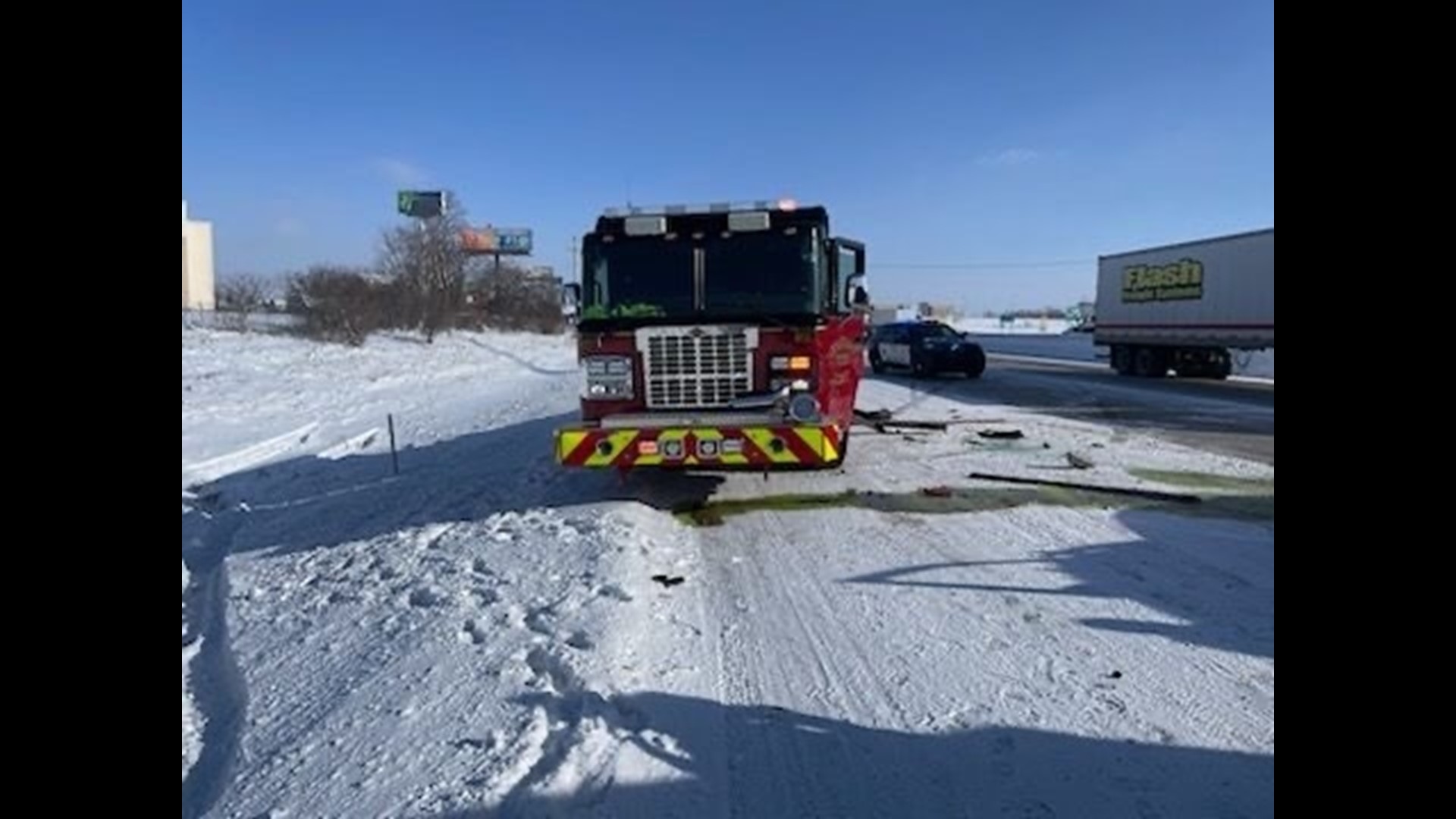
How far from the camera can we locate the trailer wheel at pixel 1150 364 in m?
30.0

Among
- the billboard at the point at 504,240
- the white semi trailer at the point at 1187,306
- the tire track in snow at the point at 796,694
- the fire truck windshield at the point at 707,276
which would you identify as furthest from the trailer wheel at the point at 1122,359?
the billboard at the point at 504,240

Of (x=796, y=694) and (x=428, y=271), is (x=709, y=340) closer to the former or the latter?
(x=796, y=694)

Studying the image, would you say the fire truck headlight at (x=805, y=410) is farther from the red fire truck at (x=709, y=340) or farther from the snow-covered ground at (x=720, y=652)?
the snow-covered ground at (x=720, y=652)

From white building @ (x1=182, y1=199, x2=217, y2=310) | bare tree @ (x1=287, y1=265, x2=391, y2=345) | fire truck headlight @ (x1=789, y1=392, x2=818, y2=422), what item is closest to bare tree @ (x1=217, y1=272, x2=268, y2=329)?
bare tree @ (x1=287, y1=265, x2=391, y2=345)

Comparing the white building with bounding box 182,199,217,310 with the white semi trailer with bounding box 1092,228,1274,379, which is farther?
the white building with bounding box 182,199,217,310

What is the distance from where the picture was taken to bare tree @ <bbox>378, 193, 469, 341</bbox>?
52.3 meters

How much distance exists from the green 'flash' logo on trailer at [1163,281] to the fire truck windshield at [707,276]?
75.5 feet

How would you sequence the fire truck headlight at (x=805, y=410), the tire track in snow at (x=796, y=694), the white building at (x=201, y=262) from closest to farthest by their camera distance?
1. the tire track in snow at (x=796, y=694)
2. the fire truck headlight at (x=805, y=410)
3. the white building at (x=201, y=262)

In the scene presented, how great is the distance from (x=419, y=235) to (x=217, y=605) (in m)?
63.0

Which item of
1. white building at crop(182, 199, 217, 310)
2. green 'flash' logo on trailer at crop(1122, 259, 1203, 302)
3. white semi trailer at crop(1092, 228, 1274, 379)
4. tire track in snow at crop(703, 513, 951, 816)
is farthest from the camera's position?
white building at crop(182, 199, 217, 310)

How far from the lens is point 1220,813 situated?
3236 millimetres

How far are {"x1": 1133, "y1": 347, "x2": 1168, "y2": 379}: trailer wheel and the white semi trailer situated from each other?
3cm

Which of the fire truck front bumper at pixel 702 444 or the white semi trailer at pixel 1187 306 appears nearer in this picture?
the fire truck front bumper at pixel 702 444

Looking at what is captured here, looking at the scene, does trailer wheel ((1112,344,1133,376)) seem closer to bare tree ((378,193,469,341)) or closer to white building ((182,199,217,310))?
bare tree ((378,193,469,341))
